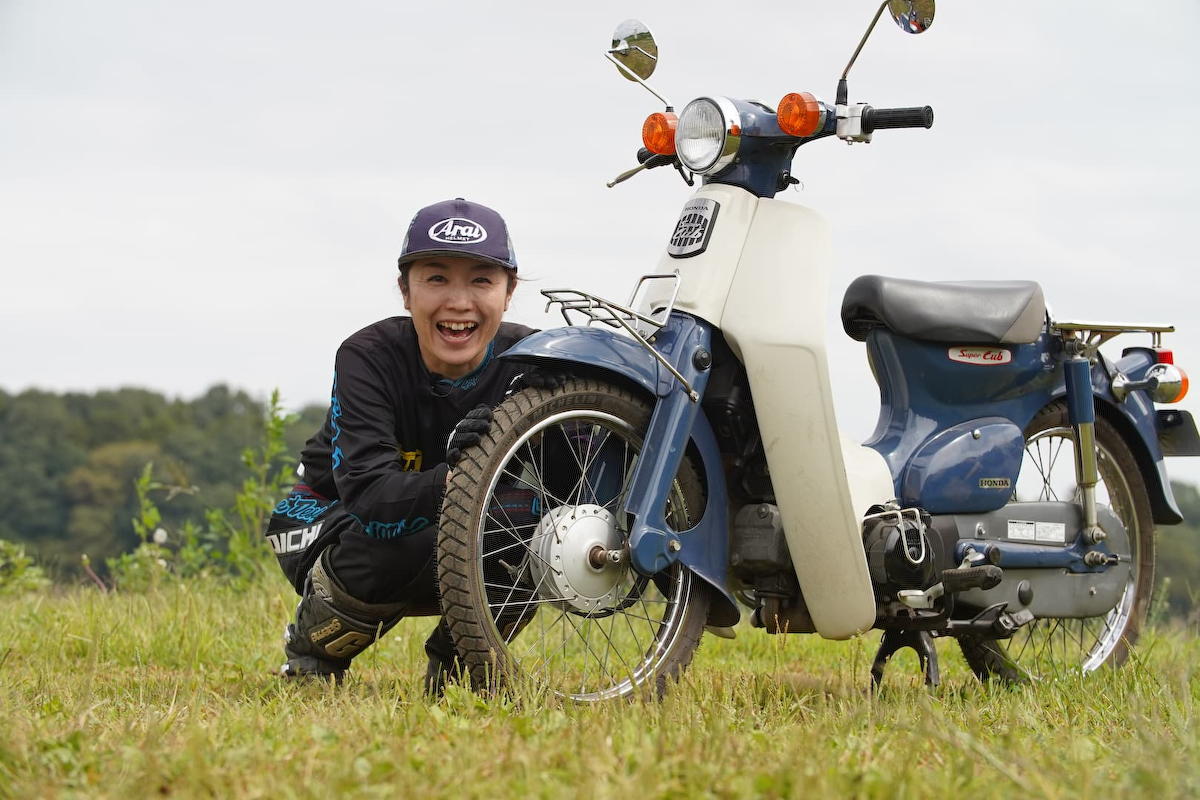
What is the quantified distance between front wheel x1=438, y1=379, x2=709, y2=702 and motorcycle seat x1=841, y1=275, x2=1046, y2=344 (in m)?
0.84

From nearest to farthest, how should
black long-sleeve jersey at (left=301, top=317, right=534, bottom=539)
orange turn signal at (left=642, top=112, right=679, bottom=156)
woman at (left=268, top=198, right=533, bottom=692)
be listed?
1. black long-sleeve jersey at (left=301, top=317, right=534, bottom=539)
2. woman at (left=268, top=198, right=533, bottom=692)
3. orange turn signal at (left=642, top=112, right=679, bottom=156)

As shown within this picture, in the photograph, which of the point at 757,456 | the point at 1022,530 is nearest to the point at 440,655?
the point at 757,456

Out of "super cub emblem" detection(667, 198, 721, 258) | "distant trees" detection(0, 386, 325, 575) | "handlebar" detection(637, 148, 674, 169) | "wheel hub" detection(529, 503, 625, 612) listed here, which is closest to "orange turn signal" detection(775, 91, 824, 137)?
"super cub emblem" detection(667, 198, 721, 258)

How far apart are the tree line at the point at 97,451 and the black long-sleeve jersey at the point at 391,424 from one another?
67.6 feet

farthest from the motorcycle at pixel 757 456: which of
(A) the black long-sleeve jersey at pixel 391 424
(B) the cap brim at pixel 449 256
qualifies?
(B) the cap brim at pixel 449 256

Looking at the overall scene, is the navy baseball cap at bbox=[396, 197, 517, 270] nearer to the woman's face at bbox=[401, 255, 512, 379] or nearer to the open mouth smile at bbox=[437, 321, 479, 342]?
the woman's face at bbox=[401, 255, 512, 379]

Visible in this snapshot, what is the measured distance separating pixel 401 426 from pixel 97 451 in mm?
43758

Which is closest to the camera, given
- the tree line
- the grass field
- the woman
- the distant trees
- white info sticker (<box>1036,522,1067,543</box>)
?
the grass field

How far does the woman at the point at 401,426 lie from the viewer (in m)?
3.35

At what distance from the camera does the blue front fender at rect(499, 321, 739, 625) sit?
3.05 m

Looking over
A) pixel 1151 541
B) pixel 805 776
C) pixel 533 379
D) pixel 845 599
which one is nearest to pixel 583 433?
pixel 533 379

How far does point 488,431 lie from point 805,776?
117 cm

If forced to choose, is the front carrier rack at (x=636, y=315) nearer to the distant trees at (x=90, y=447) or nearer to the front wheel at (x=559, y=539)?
the front wheel at (x=559, y=539)

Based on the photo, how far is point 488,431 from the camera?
2951 mm
